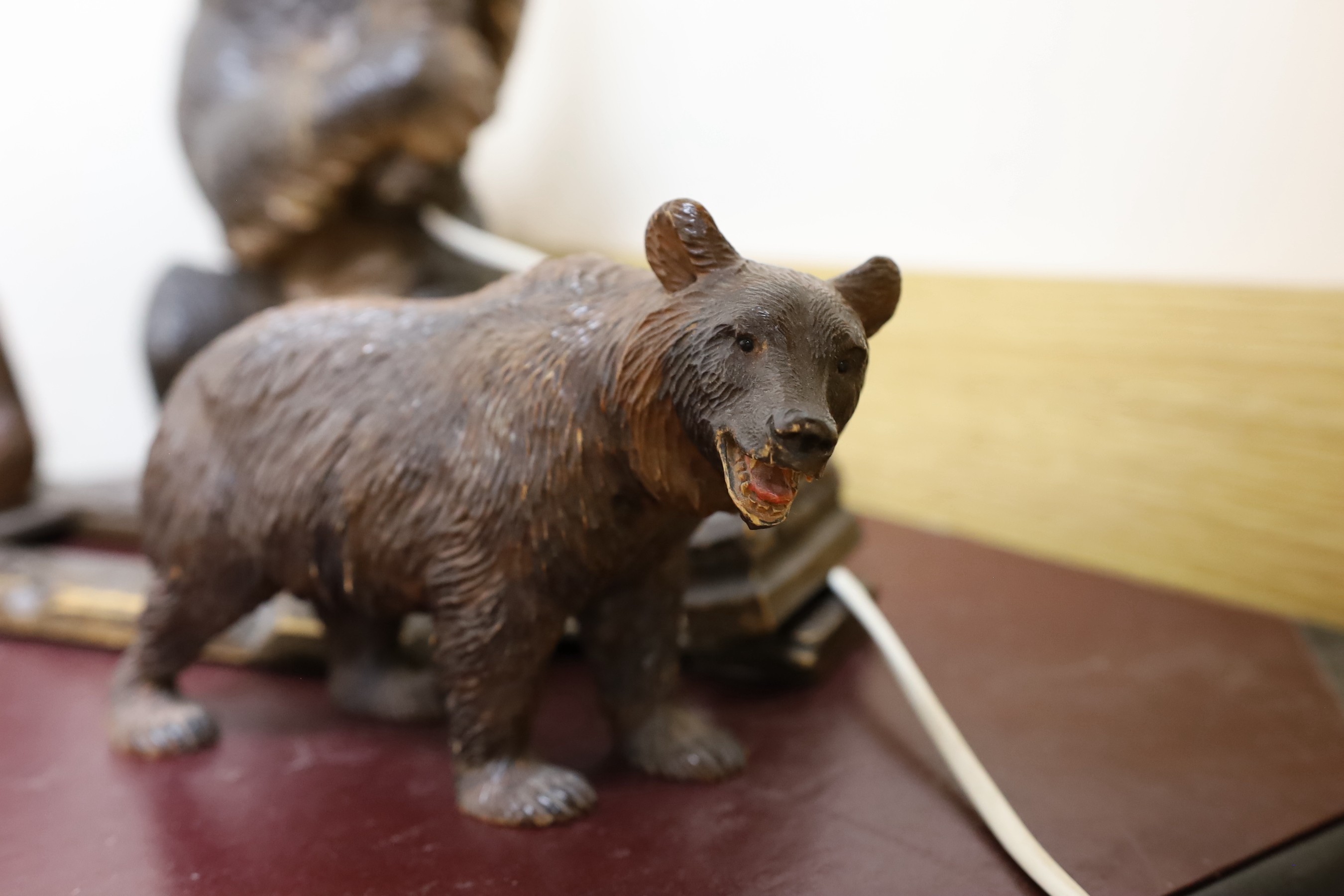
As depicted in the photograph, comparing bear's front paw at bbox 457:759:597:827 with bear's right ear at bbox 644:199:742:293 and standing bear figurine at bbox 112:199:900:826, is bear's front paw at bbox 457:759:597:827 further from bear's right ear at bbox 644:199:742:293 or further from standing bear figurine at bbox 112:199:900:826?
bear's right ear at bbox 644:199:742:293

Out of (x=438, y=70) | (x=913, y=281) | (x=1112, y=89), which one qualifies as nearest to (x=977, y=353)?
(x=913, y=281)

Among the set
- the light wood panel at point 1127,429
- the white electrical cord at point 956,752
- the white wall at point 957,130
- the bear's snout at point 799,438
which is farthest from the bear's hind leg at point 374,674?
the light wood panel at point 1127,429

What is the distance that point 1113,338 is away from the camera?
116 cm

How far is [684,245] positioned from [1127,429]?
2.46ft

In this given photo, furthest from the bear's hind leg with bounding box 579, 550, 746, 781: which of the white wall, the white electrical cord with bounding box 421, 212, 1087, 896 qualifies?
→ the white wall

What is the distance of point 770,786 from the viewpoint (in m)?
0.77

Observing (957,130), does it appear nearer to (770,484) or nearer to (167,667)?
(770,484)

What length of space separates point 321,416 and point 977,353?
2.62 feet

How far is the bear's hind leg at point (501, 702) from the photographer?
69 cm

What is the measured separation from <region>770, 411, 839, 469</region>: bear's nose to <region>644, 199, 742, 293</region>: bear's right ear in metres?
0.11

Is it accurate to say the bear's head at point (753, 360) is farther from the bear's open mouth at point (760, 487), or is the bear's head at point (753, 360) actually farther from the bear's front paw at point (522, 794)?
the bear's front paw at point (522, 794)

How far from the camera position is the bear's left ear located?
25.0 inches

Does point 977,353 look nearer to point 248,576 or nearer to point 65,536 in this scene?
point 248,576

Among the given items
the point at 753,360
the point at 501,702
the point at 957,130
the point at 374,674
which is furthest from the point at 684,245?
the point at 957,130
